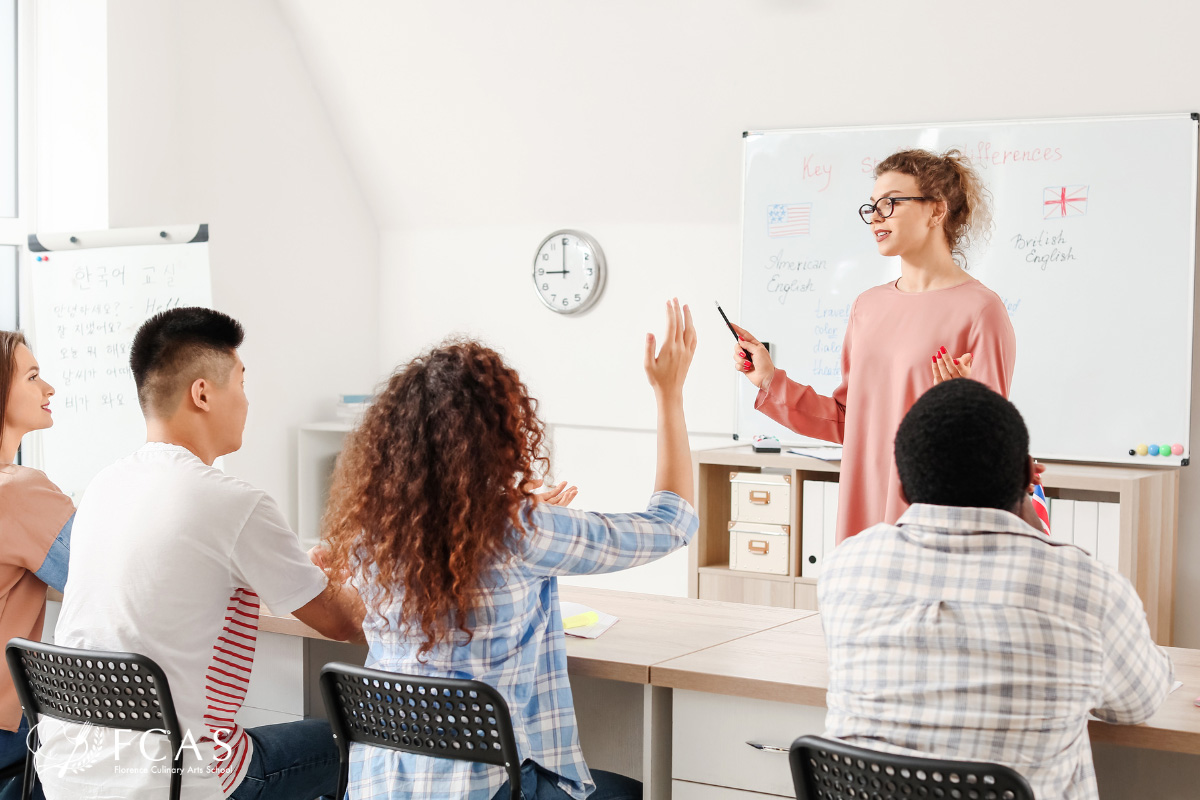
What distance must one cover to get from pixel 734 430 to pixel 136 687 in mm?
2765

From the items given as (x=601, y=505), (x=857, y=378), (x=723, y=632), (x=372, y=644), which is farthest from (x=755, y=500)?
(x=372, y=644)

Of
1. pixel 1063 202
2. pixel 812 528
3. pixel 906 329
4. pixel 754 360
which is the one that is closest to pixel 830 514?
pixel 812 528

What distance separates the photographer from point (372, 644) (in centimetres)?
160

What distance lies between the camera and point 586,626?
74.3 inches

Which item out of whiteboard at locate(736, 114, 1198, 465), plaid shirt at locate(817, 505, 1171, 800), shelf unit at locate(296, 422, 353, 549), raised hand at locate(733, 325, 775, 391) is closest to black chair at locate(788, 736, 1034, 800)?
plaid shirt at locate(817, 505, 1171, 800)

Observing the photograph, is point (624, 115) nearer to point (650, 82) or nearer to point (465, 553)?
point (650, 82)

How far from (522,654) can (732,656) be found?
0.37 m

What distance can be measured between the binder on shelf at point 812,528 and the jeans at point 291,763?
2.08 m

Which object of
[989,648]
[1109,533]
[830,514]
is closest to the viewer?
[989,648]

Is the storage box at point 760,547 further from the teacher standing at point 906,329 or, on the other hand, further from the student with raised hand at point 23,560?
the student with raised hand at point 23,560

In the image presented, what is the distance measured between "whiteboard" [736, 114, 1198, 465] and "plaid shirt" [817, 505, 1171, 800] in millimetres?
2326

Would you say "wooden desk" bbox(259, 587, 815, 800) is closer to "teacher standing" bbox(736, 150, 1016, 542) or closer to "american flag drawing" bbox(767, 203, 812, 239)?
"teacher standing" bbox(736, 150, 1016, 542)

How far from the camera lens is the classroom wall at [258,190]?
13.3ft

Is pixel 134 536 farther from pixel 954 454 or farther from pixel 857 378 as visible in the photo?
pixel 857 378
